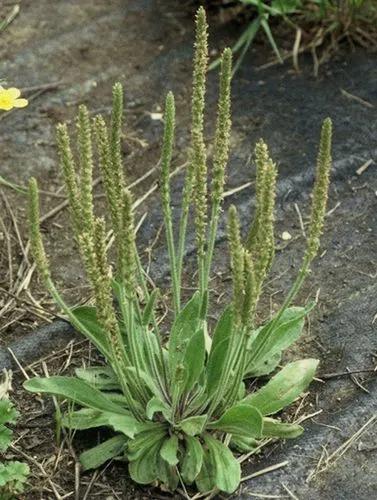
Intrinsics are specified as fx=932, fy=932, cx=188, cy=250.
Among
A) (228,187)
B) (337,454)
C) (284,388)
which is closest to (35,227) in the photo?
(284,388)

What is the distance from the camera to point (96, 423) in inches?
92.6

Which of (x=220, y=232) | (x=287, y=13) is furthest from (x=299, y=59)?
(x=220, y=232)

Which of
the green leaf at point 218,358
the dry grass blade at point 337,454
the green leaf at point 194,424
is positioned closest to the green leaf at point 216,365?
the green leaf at point 218,358

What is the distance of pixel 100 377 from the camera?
255cm

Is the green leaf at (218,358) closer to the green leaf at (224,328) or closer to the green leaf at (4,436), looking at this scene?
the green leaf at (224,328)

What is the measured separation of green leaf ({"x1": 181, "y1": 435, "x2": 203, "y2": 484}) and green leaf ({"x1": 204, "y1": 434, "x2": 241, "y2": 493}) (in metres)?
0.04

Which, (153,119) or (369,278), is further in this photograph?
(153,119)

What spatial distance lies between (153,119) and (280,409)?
1.67 meters

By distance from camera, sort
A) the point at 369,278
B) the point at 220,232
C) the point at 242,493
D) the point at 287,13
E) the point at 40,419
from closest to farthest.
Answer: the point at 242,493 → the point at 40,419 → the point at 369,278 → the point at 220,232 → the point at 287,13

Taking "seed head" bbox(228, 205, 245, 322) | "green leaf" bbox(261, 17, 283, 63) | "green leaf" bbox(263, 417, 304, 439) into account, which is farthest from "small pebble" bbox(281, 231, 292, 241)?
"seed head" bbox(228, 205, 245, 322)

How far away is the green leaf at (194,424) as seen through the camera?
225 centimetres

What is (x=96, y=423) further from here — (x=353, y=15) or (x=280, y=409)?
(x=353, y=15)

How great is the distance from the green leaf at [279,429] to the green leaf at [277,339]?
16 cm

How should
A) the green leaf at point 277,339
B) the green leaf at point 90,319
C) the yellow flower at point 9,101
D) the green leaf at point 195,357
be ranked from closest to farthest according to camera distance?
the green leaf at point 195,357 < the green leaf at point 277,339 < the green leaf at point 90,319 < the yellow flower at point 9,101
